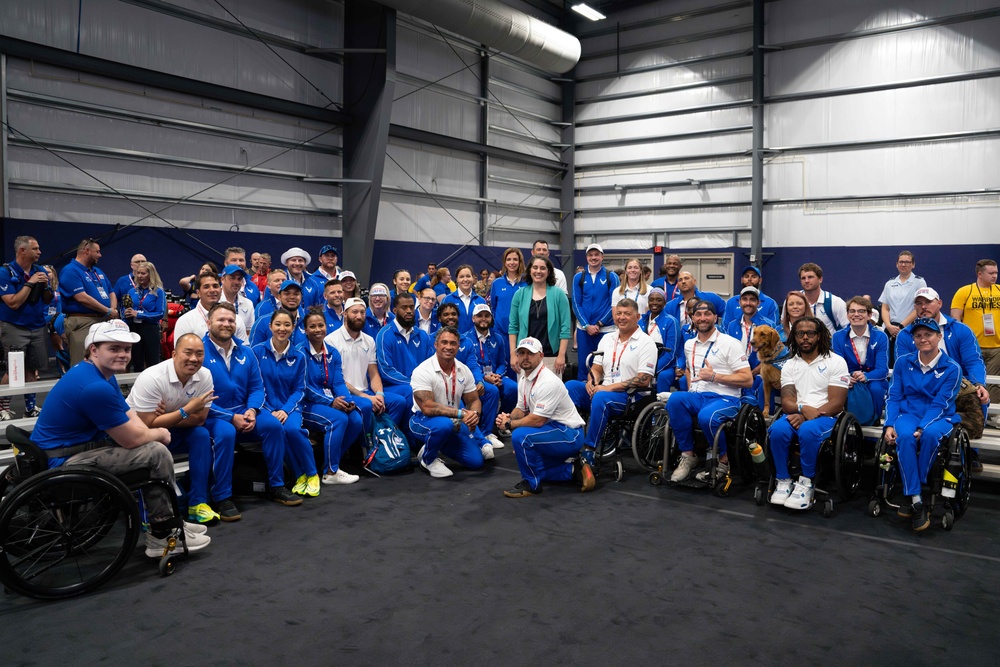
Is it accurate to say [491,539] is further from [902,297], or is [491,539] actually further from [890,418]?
[902,297]

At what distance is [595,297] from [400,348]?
2333 millimetres

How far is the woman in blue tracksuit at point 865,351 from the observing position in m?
4.71

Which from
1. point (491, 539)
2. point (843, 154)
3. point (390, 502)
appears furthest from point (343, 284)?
point (843, 154)

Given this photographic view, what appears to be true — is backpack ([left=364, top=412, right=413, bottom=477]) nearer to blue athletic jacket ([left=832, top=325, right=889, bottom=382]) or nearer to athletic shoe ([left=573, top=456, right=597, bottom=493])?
athletic shoe ([left=573, top=456, right=597, bottom=493])

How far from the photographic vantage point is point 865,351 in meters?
4.78

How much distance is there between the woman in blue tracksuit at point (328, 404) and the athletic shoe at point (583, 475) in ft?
5.06

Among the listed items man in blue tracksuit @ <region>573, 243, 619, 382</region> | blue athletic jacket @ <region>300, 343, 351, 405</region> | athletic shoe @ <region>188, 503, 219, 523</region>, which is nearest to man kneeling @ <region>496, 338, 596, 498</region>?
blue athletic jacket @ <region>300, 343, 351, 405</region>

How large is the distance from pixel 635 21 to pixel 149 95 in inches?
395

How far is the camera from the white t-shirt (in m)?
4.33

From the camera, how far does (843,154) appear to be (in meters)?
12.6

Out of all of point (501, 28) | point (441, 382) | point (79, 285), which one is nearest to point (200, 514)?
point (441, 382)

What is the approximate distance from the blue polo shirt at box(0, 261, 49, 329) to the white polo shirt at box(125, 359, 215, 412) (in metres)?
2.77

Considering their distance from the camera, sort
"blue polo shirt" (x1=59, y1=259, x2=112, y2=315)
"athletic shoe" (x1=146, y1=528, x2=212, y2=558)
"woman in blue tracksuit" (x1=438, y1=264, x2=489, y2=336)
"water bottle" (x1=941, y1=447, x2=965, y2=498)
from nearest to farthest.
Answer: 1. "athletic shoe" (x1=146, y1=528, x2=212, y2=558)
2. "water bottle" (x1=941, y1=447, x2=965, y2=498)
3. "blue polo shirt" (x1=59, y1=259, x2=112, y2=315)
4. "woman in blue tracksuit" (x1=438, y1=264, x2=489, y2=336)

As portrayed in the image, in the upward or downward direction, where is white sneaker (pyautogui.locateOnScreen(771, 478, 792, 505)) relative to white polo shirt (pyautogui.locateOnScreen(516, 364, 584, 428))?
downward
